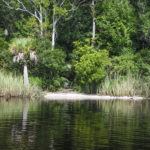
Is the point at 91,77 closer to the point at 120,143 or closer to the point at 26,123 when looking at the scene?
the point at 26,123

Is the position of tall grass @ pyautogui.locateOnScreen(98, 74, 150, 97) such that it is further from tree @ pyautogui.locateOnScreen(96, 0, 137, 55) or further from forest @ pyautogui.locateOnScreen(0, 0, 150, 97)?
tree @ pyautogui.locateOnScreen(96, 0, 137, 55)

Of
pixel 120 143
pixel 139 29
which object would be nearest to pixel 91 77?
pixel 139 29

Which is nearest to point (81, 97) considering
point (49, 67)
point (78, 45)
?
point (49, 67)

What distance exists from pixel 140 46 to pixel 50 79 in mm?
12208

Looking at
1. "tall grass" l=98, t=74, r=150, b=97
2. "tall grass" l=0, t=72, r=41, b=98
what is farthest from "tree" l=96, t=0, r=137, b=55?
"tall grass" l=0, t=72, r=41, b=98

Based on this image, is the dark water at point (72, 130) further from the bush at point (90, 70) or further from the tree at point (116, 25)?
the tree at point (116, 25)

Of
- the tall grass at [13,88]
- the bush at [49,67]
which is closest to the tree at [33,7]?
the bush at [49,67]

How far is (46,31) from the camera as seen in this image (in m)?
41.6

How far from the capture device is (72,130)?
15.1m

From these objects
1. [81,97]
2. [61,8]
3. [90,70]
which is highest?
[61,8]

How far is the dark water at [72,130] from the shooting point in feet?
39.5

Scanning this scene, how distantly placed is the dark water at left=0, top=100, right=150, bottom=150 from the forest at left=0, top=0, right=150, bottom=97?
12.8m

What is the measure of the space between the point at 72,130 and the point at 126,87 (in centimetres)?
2000

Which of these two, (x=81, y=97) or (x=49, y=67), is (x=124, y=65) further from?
(x=49, y=67)
